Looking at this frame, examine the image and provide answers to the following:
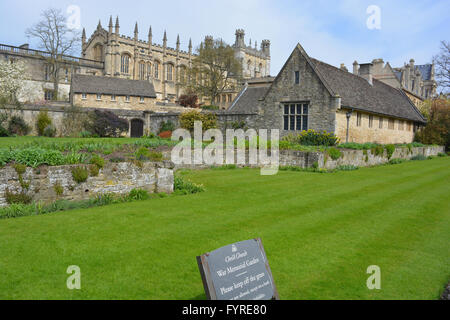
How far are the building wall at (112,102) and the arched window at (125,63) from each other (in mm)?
31021

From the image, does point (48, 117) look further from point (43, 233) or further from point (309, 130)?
point (43, 233)

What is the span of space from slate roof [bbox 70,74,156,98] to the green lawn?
36528mm

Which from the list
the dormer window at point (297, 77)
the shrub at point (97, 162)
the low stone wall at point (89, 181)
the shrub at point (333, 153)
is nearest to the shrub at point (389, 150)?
the shrub at point (333, 153)

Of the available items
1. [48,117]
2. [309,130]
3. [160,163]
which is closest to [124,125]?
[48,117]

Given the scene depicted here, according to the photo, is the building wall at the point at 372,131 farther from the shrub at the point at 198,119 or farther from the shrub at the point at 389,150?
the shrub at the point at 198,119

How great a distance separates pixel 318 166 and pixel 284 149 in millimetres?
2049

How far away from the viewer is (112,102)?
4412 centimetres

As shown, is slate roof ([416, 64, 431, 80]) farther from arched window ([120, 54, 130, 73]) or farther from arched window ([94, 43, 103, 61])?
arched window ([94, 43, 103, 61])

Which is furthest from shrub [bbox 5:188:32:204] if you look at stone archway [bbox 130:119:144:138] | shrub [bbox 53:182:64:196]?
stone archway [bbox 130:119:144:138]

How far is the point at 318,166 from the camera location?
17.7 metres

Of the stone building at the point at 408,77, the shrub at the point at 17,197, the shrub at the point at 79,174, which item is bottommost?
the shrub at the point at 17,197

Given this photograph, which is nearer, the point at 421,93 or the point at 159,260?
the point at 159,260

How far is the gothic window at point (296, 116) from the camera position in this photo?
2516 centimetres
